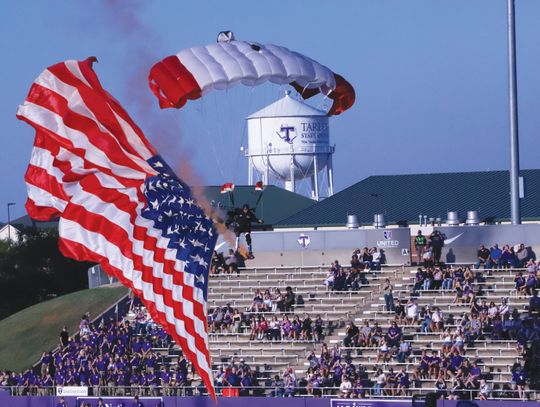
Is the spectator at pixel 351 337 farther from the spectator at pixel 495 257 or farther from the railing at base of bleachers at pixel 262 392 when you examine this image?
the spectator at pixel 495 257

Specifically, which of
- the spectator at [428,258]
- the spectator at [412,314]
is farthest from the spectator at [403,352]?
the spectator at [428,258]

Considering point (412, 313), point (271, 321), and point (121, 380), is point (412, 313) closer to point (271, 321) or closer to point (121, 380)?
point (271, 321)

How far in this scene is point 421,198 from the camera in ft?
191

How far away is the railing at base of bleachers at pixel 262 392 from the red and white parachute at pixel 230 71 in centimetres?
891

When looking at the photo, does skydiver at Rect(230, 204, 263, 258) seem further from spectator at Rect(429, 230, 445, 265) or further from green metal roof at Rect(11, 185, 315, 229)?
green metal roof at Rect(11, 185, 315, 229)

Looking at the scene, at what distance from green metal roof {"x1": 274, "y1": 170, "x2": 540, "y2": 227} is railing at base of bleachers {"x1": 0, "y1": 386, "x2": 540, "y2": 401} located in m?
18.5

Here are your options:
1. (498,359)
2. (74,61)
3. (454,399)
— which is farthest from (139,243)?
(498,359)

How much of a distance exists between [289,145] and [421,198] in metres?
27.4

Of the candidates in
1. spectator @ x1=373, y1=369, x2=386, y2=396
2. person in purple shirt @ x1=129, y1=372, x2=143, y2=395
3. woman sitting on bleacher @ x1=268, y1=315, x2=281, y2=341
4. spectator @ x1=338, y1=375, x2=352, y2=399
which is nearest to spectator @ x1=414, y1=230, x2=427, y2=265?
A: woman sitting on bleacher @ x1=268, y1=315, x2=281, y2=341

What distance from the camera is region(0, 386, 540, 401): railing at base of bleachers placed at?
34.7 metres

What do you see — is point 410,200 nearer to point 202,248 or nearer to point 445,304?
point 445,304

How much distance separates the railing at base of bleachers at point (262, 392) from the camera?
34656mm

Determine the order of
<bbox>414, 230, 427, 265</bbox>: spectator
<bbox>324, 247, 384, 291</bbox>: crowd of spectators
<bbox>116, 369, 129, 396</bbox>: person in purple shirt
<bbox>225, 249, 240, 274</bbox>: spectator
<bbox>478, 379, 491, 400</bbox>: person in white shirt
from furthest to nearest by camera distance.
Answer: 1. <bbox>225, 249, 240, 274</bbox>: spectator
2. <bbox>324, 247, 384, 291</bbox>: crowd of spectators
3. <bbox>414, 230, 427, 265</bbox>: spectator
4. <bbox>116, 369, 129, 396</bbox>: person in purple shirt
5. <bbox>478, 379, 491, 400</bbox>: person in white shirt

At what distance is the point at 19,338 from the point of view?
5106 centimetres
